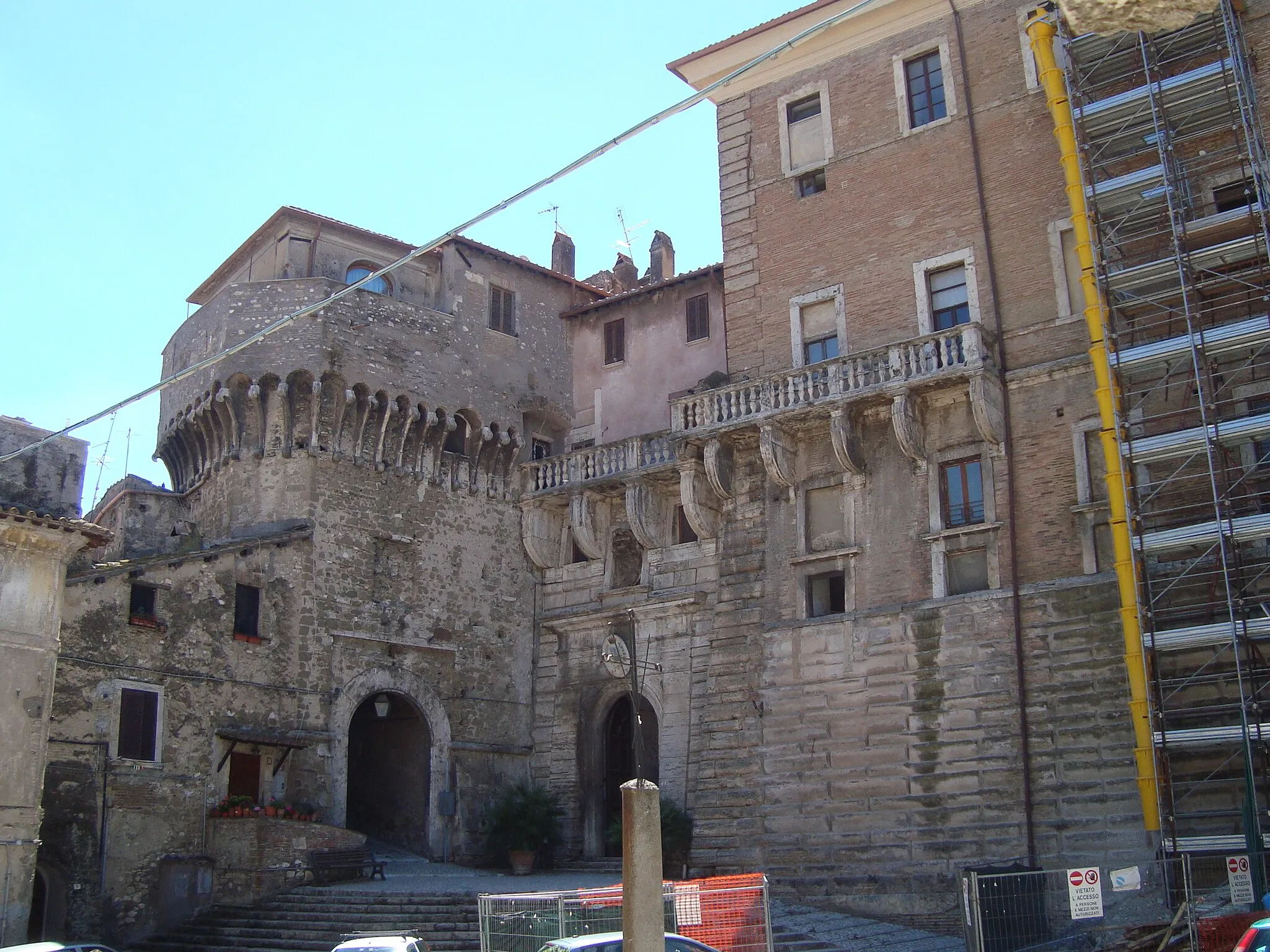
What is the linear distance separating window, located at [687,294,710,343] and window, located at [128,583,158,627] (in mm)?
12715

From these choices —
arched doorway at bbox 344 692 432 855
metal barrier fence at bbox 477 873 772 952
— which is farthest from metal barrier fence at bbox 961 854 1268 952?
arched doorway at bbox 344 692 432 855

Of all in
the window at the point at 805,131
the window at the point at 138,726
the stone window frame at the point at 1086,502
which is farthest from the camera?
the window at the point at 805,131

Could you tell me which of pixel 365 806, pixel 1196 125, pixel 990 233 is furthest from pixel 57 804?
pixel 1196 125

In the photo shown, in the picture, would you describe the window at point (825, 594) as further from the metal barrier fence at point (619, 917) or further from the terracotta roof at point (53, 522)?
the terracotta roof at point (53, 522)

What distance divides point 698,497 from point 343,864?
31.4 ft

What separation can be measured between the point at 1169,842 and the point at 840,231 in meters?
12.6

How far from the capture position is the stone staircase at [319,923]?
68.6 feet

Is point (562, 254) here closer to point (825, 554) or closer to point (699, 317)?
point (699, 317)

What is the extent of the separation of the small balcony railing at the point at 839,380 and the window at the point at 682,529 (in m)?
2.59

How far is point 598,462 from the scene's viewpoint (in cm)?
2939

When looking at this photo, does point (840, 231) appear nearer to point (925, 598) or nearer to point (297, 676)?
point (925, 598)

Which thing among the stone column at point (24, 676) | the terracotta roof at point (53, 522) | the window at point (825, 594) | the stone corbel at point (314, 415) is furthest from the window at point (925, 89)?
the stone column at point (24, 676)

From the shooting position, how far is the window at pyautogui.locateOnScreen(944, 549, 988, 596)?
74.8ft

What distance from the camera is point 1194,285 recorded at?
20.5 m
